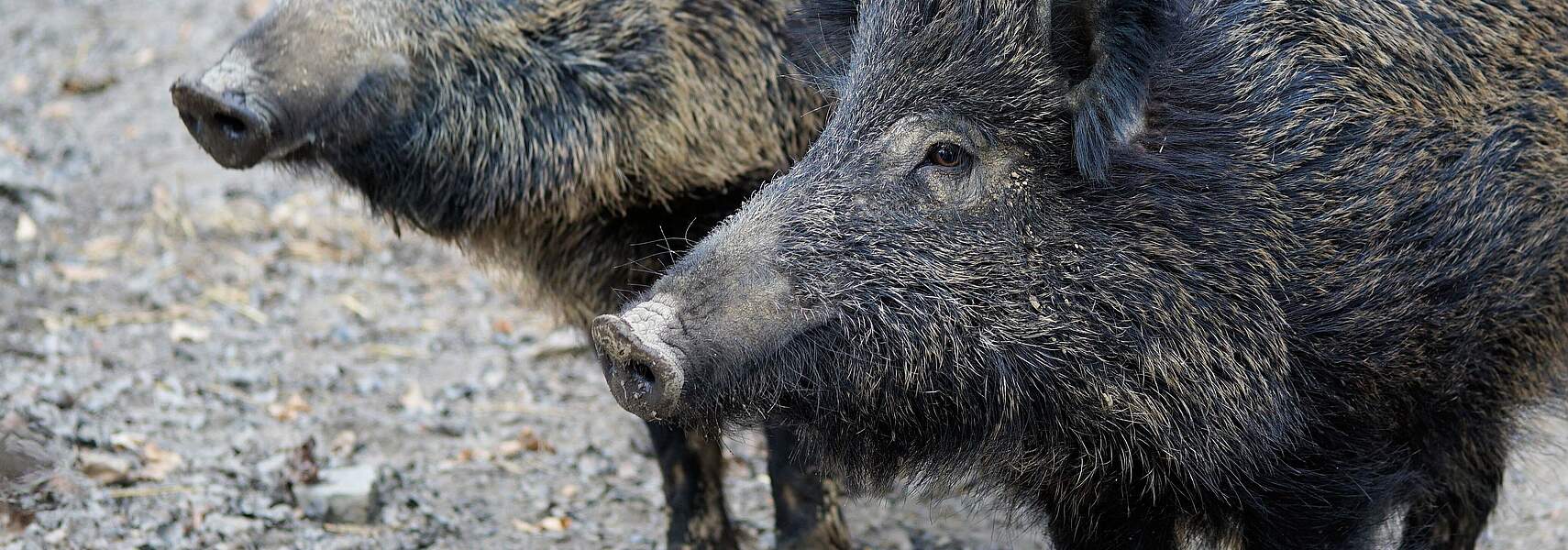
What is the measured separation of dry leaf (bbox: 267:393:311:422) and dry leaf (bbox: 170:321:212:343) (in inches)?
23.4

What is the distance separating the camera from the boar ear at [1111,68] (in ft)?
9.93

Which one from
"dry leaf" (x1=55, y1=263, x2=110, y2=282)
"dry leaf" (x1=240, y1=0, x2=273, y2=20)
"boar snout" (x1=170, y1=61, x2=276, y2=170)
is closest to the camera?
"boar snout" (x1=170, y1=61, x2=276, y2=170)

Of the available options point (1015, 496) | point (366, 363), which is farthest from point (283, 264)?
point (1015, 496)

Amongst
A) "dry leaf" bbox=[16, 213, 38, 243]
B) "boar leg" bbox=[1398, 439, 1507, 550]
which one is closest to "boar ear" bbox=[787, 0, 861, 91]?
"boar leg" bbox=[1398, 439, 1507, 550]

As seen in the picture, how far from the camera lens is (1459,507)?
3941 mm

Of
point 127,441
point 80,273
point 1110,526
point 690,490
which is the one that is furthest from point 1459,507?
point 80,273

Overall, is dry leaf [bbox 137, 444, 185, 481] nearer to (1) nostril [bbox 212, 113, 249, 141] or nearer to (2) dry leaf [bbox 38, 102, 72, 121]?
(1) nostril [bbox 212, 113, 249, 141]

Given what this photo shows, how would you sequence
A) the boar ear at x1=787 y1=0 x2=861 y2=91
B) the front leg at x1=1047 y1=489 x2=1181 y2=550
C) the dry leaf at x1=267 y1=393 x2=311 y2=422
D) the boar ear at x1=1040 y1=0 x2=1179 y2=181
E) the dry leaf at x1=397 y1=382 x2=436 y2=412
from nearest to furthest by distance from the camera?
the boar ear at x1=1040 y1=0 x2=1179 y2=181
the front leg at x1=1047 y1=489 x2=1181 y2=550
the boar ear at x1=787 y1=0 x2=861 y2=91
the dry leaf at x1=267 y1=393 x2=311 y2=422
the dry leaf at x1=397 y1=382 x2=436 y2=412

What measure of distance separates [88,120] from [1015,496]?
21.1 ft

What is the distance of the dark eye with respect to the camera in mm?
3145

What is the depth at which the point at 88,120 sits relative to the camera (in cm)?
812

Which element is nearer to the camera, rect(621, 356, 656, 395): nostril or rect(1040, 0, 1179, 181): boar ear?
rect(621, 356, 656, 395): nostril

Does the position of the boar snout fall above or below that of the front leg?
above

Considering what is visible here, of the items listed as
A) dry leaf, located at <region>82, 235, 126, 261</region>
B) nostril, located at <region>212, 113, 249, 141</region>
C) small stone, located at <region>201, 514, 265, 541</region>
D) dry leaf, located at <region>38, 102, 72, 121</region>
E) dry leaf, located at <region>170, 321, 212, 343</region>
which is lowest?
small stone, located at <region>201, 514, 265, 541</region>
